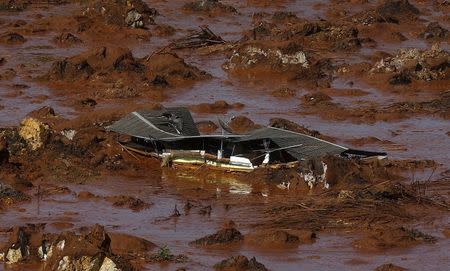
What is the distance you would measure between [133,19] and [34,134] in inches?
419

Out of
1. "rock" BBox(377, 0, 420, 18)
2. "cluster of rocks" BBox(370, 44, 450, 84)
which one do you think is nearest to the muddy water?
"cluster of rocks" BBox(370, 44, 450, 84)

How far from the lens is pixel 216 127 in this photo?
1797 cm

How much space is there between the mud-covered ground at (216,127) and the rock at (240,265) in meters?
0.02

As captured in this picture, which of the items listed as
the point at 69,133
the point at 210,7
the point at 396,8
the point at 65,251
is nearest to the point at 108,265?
the point at 65,251

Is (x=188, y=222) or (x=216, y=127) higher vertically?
(x=188, y=222)

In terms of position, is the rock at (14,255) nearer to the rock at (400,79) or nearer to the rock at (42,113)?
the rock at (42,113)

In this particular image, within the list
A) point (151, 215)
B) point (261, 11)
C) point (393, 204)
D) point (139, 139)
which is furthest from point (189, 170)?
point (261, 11)

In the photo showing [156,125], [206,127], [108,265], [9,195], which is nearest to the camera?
[108,265]

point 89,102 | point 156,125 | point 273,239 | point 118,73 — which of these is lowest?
point 118,73

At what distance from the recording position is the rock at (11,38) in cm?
2462

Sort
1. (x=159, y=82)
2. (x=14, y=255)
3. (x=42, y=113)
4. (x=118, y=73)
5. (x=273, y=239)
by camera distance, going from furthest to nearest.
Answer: (x=118, y=73), (x=159, y=82), (x=42, y=113), (x=273, y=239), (x=14, y=255)

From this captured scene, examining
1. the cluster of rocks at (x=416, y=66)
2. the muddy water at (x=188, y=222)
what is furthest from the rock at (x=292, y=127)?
the cluster of rocks at (x=416, y=66)

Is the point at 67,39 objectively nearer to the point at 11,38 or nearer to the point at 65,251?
the point at 11,38

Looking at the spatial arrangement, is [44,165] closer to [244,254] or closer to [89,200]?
[89,200]
